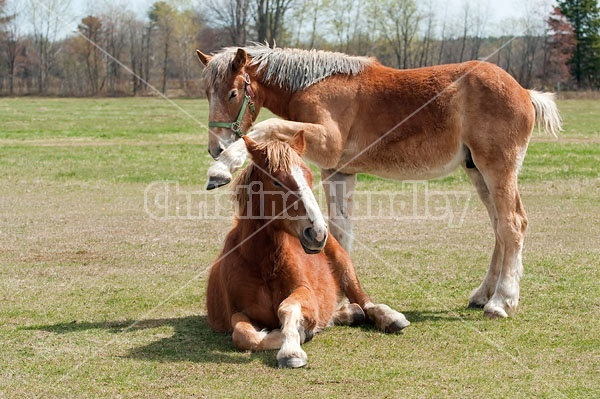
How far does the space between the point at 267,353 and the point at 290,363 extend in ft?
1.27

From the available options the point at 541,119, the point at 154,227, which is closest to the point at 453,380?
the point at 541,119

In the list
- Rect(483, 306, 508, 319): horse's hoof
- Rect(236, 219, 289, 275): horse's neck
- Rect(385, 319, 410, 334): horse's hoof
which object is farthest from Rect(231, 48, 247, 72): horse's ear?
Rect(483, 306, 508, 319): horse's hoof

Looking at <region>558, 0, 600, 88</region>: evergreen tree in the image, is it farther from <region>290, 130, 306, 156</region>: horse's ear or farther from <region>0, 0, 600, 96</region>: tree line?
<region>290, 130, 306, 156</region>: horse's ear

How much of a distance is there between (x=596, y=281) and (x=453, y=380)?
3.76m

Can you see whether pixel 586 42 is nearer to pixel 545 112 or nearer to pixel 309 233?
pixel 545 112

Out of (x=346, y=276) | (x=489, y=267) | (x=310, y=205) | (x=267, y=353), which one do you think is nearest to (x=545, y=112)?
(x=489, y=267)

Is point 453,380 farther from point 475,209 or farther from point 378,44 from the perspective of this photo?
point 378,44

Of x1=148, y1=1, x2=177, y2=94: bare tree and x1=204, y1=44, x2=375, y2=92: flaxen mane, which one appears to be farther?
x1=148, y1=1, x2=177, y2=94: bare tree

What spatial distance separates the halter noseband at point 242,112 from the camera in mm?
6922

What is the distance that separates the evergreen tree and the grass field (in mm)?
47165

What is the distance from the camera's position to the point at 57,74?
238 ft

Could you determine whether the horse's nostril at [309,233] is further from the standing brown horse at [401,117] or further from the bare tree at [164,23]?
the bare tree at [164,23]

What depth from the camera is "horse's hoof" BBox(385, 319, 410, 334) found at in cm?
598

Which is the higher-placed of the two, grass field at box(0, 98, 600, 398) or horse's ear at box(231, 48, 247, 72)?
horse's ear at box(231, 48, 247, 72)
